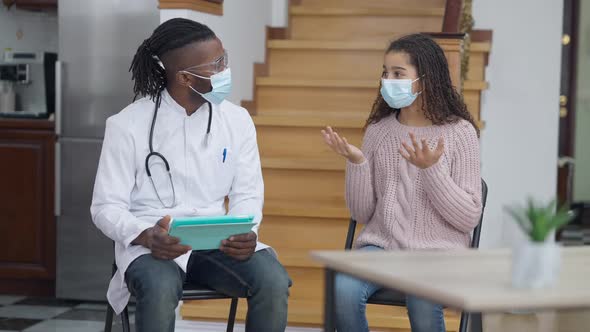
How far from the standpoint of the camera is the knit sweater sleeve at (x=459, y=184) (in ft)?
8.77

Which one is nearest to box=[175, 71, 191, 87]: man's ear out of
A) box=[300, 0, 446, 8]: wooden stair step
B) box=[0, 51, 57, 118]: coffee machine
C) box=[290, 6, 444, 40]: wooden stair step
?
box=[0, 51, 57, 118]: coffee machine

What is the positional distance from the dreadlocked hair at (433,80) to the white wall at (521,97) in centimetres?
194

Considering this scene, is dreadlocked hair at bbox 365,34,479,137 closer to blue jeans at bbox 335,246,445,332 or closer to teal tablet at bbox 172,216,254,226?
blue jeans at bbox 335,246,445,332

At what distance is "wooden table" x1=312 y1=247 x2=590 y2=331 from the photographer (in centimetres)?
153

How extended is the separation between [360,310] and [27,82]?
2.92m

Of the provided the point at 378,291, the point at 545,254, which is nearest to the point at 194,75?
the point at 378,291

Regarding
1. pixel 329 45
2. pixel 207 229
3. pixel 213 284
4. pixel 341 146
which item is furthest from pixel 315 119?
pixel 207 229

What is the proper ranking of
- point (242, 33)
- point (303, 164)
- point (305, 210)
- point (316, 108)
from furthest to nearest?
point (316, 108) → point (242, 33) → point (303, 164) → point (305, 210)

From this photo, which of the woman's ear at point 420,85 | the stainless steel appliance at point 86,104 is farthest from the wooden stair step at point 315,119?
the woman's ear at point 420,85

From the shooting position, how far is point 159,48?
9.34 ft

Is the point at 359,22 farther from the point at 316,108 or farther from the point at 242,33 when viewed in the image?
the point at 242,33

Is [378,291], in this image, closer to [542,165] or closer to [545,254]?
[545,254]

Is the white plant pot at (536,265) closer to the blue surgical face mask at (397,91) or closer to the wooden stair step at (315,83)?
the blue surgical face mask at (397,91)

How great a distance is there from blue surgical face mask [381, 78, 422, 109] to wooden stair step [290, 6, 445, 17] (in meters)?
2.14
